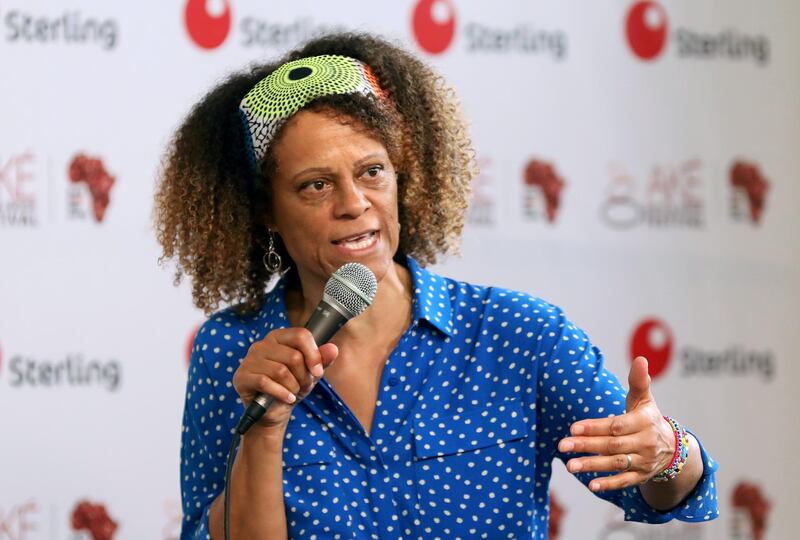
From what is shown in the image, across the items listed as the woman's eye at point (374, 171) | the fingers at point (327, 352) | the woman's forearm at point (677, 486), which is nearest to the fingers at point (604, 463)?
the woman's forearm at point (677, 486)

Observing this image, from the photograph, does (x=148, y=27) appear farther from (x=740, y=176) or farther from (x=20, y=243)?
(x=740, y=176)

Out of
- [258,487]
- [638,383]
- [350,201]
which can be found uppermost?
[350,201]

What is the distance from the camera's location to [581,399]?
1.55m

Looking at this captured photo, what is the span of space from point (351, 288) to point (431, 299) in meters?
0.33

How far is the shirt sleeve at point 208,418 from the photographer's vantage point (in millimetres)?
1679

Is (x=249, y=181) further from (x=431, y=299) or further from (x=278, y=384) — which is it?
(x=278, y=384)

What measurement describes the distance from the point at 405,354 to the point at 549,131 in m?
1.25

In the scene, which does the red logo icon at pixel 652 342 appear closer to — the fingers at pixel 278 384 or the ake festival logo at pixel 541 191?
the ake festival logo at pixel 541 191

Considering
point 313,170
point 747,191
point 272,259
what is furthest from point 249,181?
point 747,191

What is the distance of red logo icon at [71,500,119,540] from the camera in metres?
2.55

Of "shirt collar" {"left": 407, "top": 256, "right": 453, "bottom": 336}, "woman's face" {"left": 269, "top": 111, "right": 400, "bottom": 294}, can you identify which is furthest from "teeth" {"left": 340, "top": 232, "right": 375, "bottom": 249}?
"shirt collar" {"left": 407, "top": 256, "right": 453, "bottom": 336}

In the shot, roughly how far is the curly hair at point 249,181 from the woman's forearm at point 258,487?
1.04 feet

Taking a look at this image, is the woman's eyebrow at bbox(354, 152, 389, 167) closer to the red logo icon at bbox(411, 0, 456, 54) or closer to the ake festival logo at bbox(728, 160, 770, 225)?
the red logo icon at bbox(411, 0, 456, 54)

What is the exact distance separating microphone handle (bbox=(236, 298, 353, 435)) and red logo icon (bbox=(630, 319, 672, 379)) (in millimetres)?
1583
